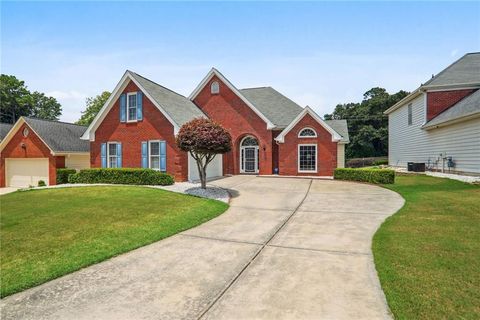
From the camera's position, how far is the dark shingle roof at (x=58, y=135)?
2173 centimetres

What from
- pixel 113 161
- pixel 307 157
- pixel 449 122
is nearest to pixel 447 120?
pixel 449 122

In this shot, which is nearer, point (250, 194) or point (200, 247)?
point (200, 247)

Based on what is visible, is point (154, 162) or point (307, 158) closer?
point (154, 162)

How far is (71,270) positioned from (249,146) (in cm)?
1878

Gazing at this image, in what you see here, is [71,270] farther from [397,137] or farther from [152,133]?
[397,137]

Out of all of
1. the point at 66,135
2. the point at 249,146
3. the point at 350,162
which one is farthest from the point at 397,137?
the point at 66,135

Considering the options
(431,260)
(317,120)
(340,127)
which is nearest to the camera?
(431,260)

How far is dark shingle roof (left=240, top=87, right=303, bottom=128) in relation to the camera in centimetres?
2346

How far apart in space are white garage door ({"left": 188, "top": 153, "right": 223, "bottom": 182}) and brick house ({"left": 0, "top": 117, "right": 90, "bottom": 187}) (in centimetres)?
1110

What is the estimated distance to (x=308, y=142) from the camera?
20.0 metres

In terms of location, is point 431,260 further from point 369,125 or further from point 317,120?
point 369,125

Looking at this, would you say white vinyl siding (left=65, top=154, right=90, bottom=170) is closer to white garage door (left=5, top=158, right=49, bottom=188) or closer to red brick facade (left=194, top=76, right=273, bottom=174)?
white garage door (left=5, top=158, right=49, bottom=188)

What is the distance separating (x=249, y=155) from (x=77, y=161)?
1468 centimetres

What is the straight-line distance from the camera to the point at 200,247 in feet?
19.7
